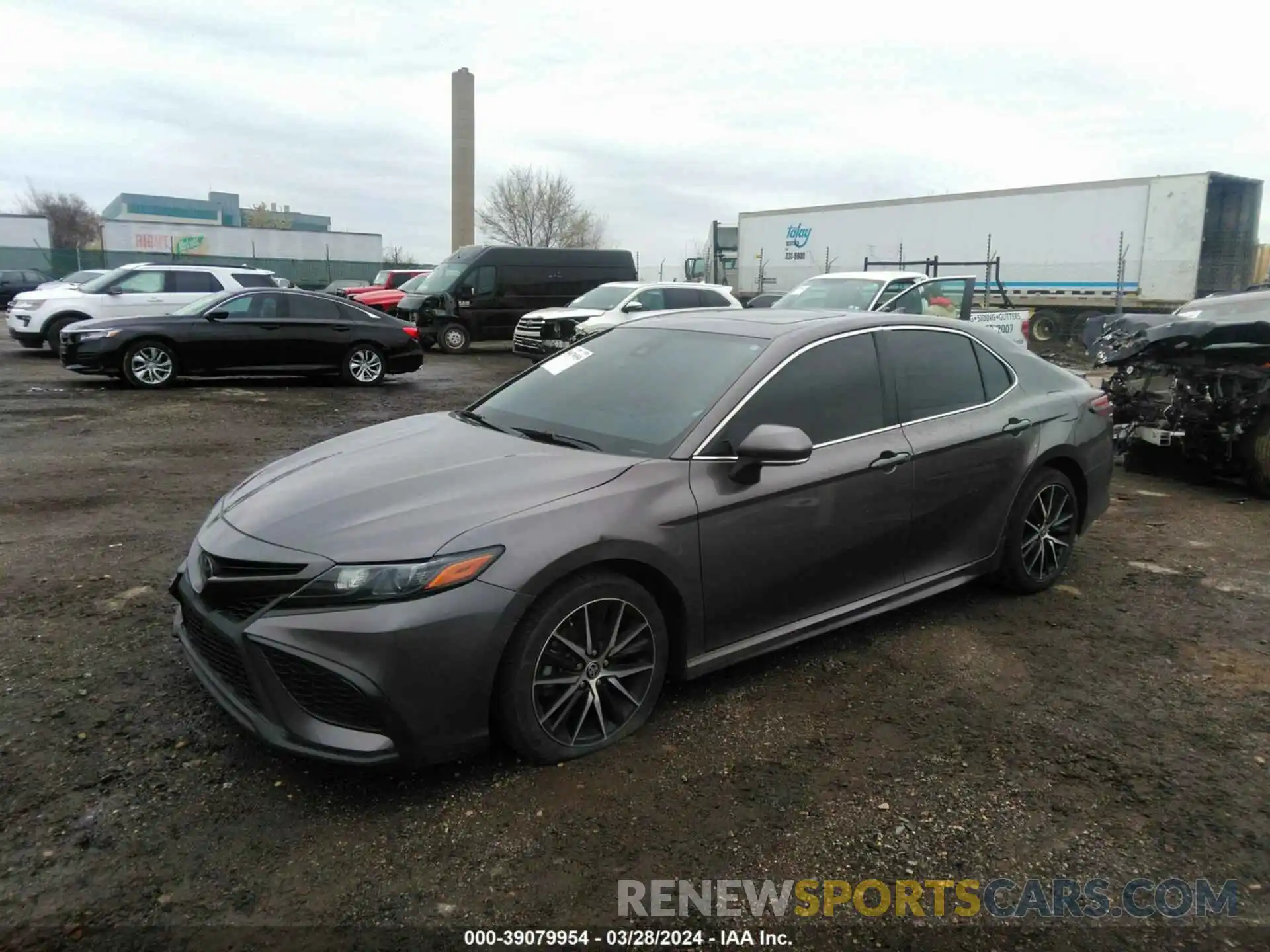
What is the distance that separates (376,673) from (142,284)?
50.6ft

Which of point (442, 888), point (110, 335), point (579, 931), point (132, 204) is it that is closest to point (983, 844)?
point (579, 931)

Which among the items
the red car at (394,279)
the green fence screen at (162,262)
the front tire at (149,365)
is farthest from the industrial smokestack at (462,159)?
the front tire at (149,365)

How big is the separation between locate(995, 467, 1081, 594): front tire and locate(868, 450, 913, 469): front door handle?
94 cm

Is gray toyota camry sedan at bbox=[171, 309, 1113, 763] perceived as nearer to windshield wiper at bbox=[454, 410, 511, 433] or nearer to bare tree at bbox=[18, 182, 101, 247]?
windshield wiper at bbox=[454, 410, 511, 433]

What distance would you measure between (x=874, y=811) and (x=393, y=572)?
170cm

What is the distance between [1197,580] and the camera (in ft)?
17.3

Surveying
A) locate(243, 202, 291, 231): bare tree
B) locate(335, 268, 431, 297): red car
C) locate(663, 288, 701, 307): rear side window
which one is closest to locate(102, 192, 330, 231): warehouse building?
locate(243, 202, 291, 231): bare tree

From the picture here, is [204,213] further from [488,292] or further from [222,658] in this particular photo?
[222,658]

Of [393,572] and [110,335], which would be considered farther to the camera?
[110,335]

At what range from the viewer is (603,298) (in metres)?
17.0

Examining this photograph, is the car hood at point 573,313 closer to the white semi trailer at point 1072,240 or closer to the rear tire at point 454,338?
the rear tire at point 454,338

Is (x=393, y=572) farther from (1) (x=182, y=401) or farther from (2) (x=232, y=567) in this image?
(1) (x=182, y=401)

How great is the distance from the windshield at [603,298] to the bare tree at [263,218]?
77.4 meters

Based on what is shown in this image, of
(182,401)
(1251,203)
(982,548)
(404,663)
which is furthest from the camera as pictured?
(1251,203)
